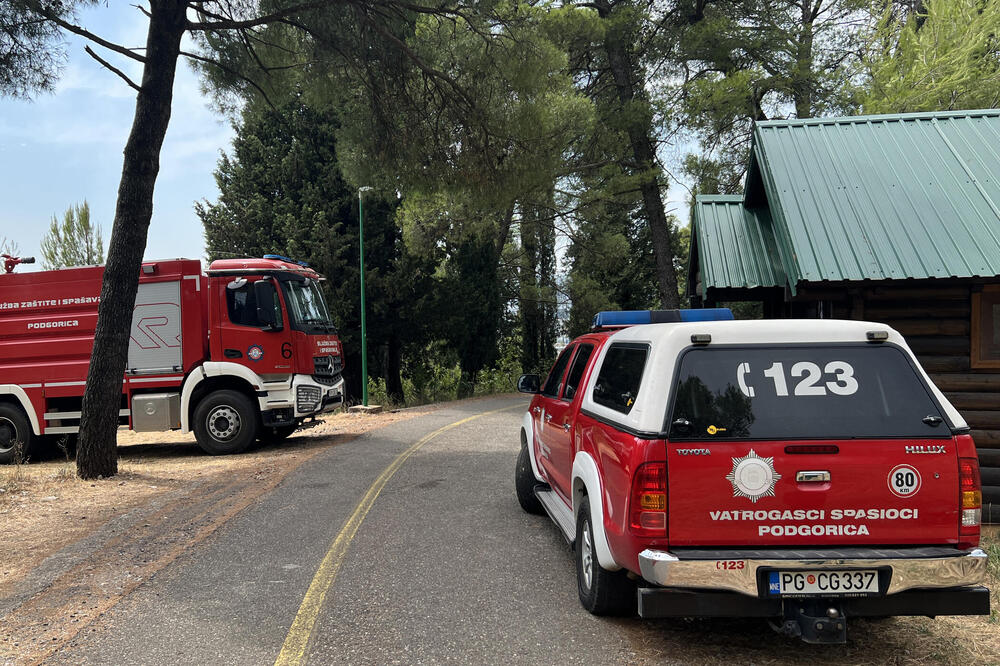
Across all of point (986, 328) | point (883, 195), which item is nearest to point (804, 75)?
point (883, 195)

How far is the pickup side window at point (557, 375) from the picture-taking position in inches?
261

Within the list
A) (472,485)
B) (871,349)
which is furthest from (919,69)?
(871,349)

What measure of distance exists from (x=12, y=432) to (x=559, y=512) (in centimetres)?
1285

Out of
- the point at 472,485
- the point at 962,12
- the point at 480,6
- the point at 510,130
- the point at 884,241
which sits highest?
the point at 962,12

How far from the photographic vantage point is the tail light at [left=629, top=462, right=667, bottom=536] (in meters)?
3.78

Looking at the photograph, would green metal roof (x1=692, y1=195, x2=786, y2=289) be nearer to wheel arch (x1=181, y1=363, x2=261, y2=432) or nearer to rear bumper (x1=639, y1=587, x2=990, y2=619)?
rear bumper (x1=639, y1=587, x2=990, y2=619)

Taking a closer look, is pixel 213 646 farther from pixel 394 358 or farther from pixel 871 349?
pixel 394 358

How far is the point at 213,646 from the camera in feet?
14.3

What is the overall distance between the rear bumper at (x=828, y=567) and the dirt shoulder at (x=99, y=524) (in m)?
3.89

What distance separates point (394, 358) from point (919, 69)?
63.3 feet

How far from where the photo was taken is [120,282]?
10.6 m

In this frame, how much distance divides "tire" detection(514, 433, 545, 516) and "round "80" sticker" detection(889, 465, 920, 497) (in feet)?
13.6

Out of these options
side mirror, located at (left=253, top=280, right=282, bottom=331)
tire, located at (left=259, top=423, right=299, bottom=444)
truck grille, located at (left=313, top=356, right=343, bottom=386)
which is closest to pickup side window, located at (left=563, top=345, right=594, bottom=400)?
side mirror, located at (left=253, top=280, right=282, bottom=331)

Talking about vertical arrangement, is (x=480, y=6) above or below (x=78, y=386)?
above
